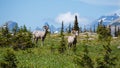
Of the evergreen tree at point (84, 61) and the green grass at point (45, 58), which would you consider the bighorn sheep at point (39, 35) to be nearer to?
the green grass at point (45, 58)

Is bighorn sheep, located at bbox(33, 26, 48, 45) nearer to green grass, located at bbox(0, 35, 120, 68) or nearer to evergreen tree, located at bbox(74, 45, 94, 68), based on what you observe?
green grass, located at bbox(0, 35, 120, 68)

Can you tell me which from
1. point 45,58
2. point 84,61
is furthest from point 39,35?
point 84,61

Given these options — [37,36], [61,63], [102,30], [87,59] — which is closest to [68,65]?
[61,63]

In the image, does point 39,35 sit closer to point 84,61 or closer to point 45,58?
point 45,58

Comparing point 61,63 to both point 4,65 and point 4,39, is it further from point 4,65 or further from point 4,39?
point 4,39

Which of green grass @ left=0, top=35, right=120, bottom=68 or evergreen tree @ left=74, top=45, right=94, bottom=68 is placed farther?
green grass @ left=0, top=35, right=120, bottom=68

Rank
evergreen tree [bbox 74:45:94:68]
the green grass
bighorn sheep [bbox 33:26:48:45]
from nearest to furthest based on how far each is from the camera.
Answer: evergreen tree [bbox 74:45:94:68], the green grass, bighorn sheep [bbox 33:26:48:45]

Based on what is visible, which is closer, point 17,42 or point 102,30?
point 17,42

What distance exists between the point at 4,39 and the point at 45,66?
56.9 feet

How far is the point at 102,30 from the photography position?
234 ft

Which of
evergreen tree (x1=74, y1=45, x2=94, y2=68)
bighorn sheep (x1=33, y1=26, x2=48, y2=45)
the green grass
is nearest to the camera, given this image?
evergreen tree (x1=74, y1=45, x2=94, y2=68)

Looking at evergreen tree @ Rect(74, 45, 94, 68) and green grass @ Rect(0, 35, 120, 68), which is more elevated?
evergreen tree @ Rect(74, 45, 94, 68)

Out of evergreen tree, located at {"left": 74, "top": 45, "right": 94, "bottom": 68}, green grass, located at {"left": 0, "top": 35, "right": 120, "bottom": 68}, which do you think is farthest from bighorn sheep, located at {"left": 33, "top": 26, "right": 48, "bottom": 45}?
evergreen tree, located at {"left": 74, "top": 45, "right": 94, "bottom": 68}

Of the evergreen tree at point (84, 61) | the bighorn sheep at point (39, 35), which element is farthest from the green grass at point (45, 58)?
the bighorn sheep at point (39, 35)
